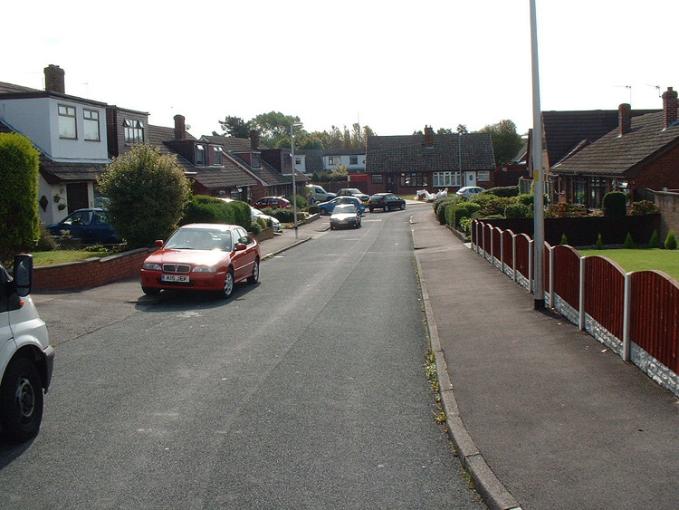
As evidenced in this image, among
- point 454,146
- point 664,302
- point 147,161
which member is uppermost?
point 454,146

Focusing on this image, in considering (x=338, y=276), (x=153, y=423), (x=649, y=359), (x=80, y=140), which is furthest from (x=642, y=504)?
(x=80, y=140)

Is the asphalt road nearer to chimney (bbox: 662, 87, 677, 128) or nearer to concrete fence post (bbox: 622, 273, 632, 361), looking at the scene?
concrete fence post (bbox: 622, 273, 632, 361)

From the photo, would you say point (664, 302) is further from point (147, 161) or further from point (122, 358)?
point (147, 161)

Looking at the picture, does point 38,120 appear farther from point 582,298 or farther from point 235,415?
point 235,415

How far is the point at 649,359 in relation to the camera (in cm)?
842

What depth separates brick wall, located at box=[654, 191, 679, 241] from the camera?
2886 centimetres

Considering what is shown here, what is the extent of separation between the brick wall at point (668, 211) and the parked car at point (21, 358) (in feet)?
85.9

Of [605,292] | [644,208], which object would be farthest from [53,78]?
[605,292]

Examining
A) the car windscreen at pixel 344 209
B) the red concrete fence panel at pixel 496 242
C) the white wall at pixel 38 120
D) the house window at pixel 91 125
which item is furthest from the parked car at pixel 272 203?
the red concrete fence panel at pixel 496 242

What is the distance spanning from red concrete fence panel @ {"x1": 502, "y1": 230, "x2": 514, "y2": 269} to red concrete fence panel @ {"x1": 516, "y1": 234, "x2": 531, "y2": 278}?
0.66 metres

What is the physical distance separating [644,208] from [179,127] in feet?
96.3

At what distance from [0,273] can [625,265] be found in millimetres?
19330

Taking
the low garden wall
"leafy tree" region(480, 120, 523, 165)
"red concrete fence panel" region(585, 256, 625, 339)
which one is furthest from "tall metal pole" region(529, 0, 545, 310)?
"leafy tree" region(480, 120, 523, 165)

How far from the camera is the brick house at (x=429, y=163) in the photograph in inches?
3391
